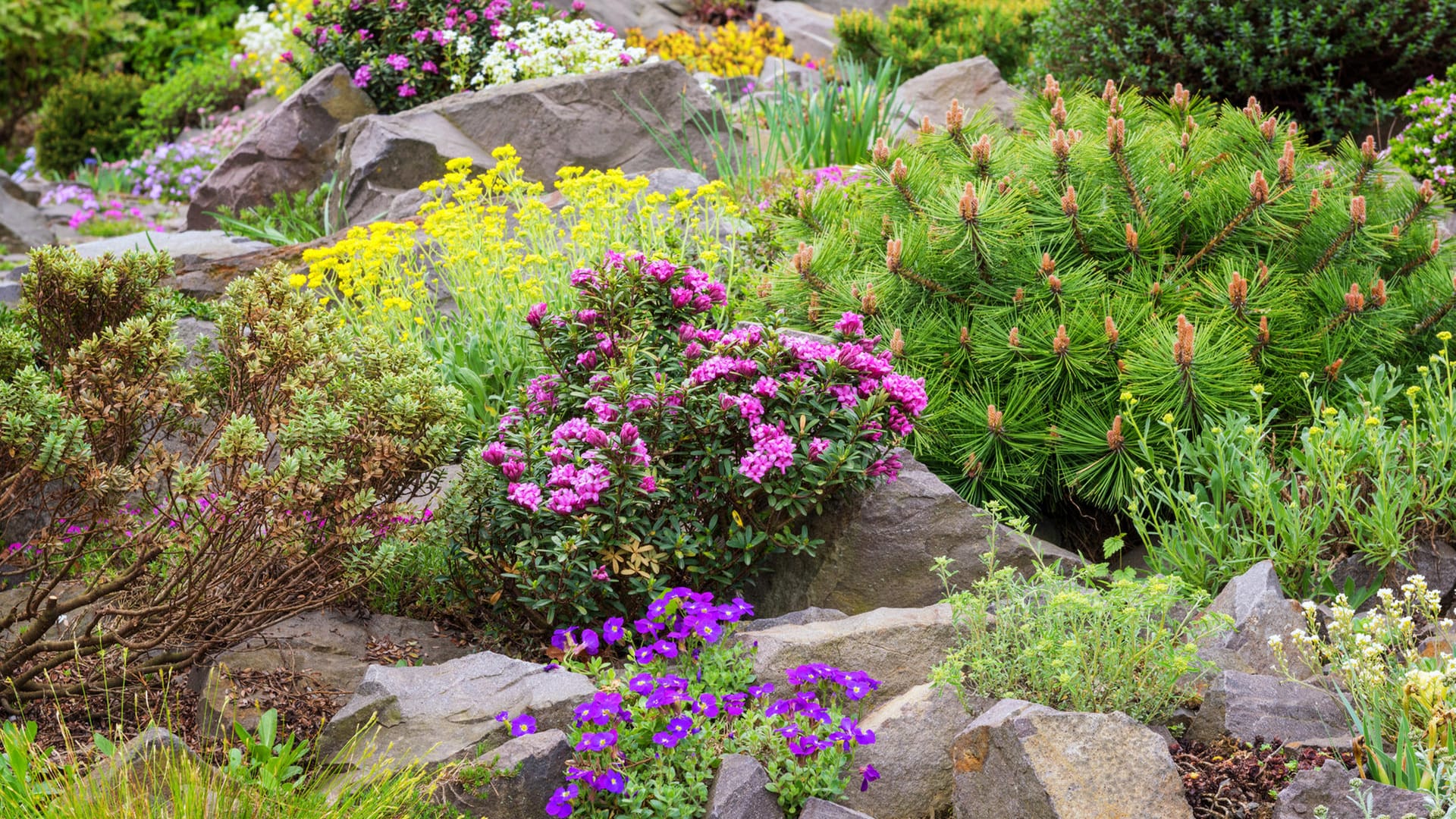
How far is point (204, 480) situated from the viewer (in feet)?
9.33

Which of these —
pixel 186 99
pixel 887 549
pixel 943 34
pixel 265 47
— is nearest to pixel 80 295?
pixel 887 549

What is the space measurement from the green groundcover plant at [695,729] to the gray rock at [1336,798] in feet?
2.88

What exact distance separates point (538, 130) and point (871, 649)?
20.8 ft

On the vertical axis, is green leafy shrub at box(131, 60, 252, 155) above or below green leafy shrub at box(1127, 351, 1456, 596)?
below

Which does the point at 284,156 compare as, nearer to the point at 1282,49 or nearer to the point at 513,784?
the point at 1282,49

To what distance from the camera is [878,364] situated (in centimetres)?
378

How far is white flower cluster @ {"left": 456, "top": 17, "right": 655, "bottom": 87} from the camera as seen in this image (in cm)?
965

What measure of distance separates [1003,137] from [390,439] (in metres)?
3.21

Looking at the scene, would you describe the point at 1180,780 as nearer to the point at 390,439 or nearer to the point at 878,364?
the point at 878,364

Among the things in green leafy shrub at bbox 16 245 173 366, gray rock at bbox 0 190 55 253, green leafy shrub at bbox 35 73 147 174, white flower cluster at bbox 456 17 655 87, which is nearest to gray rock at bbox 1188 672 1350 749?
green leafy shrub at bbox 16 245 173 366

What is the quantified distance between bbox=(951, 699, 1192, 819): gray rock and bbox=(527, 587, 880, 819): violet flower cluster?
28cm

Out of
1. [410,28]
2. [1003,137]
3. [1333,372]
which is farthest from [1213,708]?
[410,28]

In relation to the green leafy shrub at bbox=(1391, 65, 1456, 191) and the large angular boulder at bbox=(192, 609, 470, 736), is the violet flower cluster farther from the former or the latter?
the green leafy shrub at bbox=(1391, 65, 1456, 191)

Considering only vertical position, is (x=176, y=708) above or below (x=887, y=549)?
below
